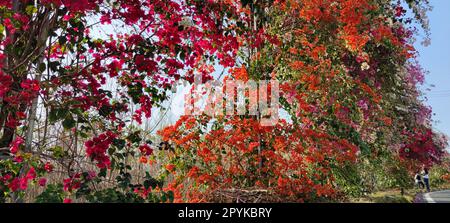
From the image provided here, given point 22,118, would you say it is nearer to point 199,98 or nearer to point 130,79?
point 130,79

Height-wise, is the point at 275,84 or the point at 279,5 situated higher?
the point at 279,5

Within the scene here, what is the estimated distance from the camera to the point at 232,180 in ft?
23.0

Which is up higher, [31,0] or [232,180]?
[31,0]

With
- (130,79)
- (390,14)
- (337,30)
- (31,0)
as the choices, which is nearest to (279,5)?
(337,30)

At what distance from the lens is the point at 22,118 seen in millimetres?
4293

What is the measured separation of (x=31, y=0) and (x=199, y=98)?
11.4 ft

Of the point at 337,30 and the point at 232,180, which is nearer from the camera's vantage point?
the point at 232,180
